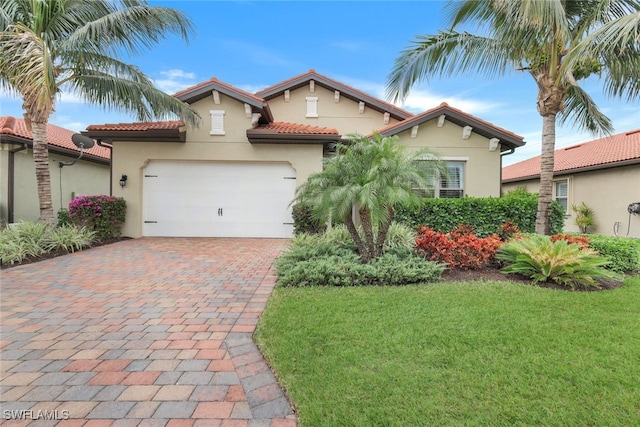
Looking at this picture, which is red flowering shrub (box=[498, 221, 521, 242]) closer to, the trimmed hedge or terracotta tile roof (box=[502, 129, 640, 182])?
the trimmed hedge

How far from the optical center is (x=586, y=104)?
963 centimetres

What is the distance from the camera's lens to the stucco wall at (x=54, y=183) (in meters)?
11.0

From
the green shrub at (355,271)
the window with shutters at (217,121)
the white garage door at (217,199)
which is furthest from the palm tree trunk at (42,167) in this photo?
the green shrub at (355,271)

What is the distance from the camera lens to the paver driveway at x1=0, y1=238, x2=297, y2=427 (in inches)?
87.3

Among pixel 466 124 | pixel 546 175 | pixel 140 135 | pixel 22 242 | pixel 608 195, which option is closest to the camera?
pixel 22 242

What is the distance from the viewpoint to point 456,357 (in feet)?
9.32

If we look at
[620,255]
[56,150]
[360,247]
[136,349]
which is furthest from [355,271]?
[56,150]

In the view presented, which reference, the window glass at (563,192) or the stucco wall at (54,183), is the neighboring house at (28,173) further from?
the window glass at (563,192)

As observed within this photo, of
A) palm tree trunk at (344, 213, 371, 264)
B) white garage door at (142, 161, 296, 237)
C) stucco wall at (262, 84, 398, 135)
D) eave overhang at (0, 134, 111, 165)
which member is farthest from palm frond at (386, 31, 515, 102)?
eave overhang at (0, 134, 111, 165)

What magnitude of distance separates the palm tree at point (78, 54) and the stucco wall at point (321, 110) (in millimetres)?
5158

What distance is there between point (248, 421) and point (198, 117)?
400 inches

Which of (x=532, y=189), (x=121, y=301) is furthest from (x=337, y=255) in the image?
(x=532, y=189)

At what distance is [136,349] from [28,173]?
12822 millimetres

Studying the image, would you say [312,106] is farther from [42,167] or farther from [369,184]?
[42,167]
